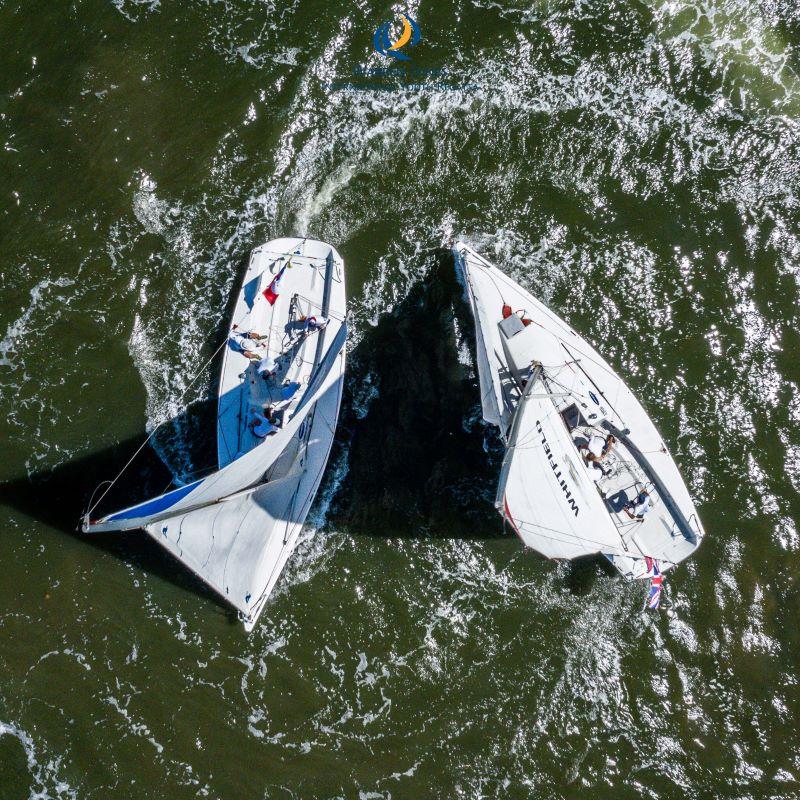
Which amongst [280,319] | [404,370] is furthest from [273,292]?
[404,370]

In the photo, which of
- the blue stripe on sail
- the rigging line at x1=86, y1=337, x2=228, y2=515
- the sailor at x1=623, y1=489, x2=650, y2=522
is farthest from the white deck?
the sailor at x1=623, y1=489, x2=650, y2=522

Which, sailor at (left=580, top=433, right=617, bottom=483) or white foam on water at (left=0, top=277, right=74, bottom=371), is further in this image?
white foam on water at (left=0, top=277, right=74, bottom=371)

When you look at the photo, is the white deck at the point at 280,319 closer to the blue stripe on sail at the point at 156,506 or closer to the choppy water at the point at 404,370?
the choppy water at the point at 404,370

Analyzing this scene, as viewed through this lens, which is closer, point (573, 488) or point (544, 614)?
point (573, 488)

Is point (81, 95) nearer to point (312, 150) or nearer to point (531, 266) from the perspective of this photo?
point (312, 150)

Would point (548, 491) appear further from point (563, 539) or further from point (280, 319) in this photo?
point (280, 319)

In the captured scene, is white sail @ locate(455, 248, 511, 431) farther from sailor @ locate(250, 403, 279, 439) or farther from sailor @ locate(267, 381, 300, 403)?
sailor @ locate(250, 403, 279, 439)

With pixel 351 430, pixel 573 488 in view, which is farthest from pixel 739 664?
pixel 351 430
